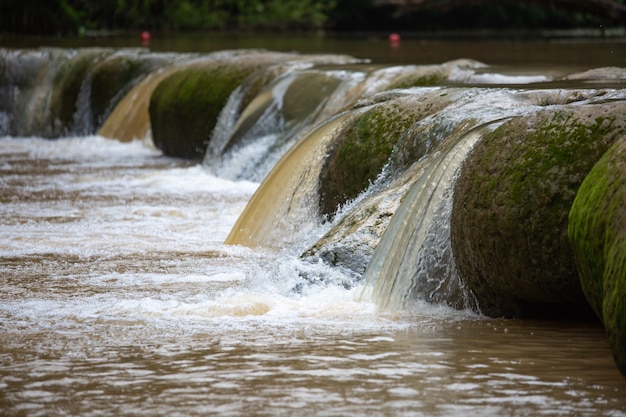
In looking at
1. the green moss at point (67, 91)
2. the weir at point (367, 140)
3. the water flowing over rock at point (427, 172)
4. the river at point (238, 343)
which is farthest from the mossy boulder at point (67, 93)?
the river at point (238, 343)

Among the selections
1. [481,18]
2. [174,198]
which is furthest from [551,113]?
[481,18]

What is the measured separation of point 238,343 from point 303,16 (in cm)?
3110

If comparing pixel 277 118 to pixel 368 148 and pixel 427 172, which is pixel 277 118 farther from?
pixel 427 172

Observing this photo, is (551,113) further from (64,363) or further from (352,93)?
(352,93)

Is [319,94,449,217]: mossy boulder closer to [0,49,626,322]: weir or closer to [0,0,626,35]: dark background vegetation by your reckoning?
[0,49,626,322]: weir

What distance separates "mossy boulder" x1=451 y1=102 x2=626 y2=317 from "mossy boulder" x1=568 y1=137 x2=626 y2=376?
0.77 ft

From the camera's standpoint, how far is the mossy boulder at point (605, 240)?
163 inches

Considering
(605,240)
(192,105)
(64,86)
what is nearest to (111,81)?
(64,86)

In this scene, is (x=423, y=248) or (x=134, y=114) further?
(x=134, y=114)

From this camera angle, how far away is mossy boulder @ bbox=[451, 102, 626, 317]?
199 inches

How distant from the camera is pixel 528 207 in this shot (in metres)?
5.11

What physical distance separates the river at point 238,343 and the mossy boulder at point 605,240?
0.23 metres

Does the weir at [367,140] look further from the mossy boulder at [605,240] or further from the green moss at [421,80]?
the mossy boulder at [605,240]

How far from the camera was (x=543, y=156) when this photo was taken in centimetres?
518
